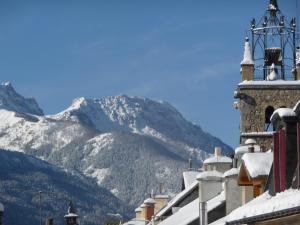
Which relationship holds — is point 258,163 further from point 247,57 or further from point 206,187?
point 247,57

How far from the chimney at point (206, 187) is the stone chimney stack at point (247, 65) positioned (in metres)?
27.8

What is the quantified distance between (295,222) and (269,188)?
11.0ft

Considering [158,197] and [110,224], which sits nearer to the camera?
[158,197]

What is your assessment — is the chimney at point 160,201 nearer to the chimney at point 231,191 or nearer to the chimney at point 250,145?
the chimney at point 250,145

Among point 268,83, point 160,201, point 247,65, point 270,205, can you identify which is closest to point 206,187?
point 270,205

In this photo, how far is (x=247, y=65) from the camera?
70.5 metres

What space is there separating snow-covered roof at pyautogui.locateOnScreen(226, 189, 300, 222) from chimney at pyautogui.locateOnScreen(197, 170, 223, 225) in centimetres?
1333

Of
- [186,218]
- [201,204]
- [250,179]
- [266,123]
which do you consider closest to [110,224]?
[266,123]

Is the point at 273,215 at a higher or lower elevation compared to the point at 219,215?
lower

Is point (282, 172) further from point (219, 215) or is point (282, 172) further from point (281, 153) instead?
point (219, 215)

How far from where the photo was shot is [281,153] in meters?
23.8

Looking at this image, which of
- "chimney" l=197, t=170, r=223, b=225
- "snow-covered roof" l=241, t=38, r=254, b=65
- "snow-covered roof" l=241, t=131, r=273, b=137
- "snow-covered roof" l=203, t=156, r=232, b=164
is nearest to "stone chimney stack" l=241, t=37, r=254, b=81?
"snow-covered roof" l=241, t=38, r=254, b=65

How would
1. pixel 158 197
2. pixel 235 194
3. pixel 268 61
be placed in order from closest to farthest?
pixel 235 194 → pixel 268 61 → pixel 158 197

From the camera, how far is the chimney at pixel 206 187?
128ft
